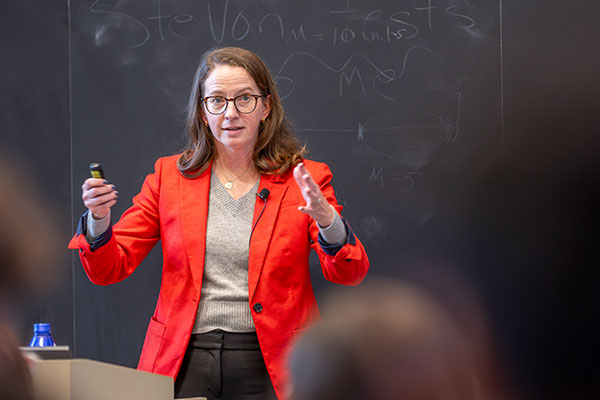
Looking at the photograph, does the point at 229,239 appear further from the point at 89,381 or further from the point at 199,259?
the point at 89,381

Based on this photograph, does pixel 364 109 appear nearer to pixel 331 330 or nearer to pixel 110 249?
pixel 110 249

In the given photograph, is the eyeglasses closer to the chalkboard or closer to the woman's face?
the woman's face

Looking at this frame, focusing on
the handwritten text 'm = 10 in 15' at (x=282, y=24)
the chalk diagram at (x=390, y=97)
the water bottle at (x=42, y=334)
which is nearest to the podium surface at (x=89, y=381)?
the water bottle at (x=42, y=334)

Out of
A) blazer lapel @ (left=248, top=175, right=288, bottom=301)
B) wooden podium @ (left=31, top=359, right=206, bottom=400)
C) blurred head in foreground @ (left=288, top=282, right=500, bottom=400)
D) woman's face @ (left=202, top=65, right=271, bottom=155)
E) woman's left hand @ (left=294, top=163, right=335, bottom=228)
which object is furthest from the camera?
woman's face @ (left=202, top=65, right=271, bottom=155)

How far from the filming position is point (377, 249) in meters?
3.24

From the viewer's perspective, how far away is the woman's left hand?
1960 millimetres

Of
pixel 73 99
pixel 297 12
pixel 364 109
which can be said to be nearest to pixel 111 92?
pixel 73 99

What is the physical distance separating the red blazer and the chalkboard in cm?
84

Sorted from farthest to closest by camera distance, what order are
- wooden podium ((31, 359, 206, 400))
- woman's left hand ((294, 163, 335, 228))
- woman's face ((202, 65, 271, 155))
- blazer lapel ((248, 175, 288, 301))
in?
woman's face ((202, 65, 271, 155)), blazer lapel ((248, 175, 288, 301)), woman's left hand ((294, 163, 335, 228)), wooden podium ((31, 359, 206, 400))

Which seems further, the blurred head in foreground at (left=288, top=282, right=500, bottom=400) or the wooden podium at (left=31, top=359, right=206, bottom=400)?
the wooden podium at (left=31, top=359, right=206, bottom=400)

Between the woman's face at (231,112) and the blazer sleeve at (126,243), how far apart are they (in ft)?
0.86

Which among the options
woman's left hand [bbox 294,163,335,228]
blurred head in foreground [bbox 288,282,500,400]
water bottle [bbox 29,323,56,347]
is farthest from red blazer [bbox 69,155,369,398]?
blurred head in foreground [bbox 288,282,500,400]

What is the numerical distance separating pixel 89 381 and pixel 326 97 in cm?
→ 220

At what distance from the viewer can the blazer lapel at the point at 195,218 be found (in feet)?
7.32
